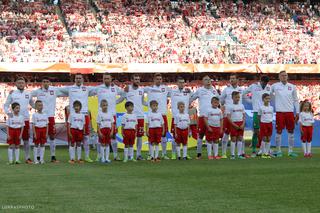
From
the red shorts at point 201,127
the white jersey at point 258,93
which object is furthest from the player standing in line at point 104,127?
the white jersey at point 258,93

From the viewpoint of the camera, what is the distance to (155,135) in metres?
15.3

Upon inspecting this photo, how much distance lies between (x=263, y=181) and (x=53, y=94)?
22.8ft

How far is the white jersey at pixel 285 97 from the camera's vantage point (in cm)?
1547

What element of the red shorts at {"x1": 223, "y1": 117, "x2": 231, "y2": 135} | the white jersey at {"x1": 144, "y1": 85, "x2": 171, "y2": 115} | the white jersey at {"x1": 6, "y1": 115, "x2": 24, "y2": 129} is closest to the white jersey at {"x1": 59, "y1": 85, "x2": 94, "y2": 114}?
the white jersey at {"x1": 6, "y1": 115, "x2": 24, "y2": 129}

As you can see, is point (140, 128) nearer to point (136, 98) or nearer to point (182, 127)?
point (136, 98)

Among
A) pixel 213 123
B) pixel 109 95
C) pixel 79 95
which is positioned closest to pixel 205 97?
pixel 213 123

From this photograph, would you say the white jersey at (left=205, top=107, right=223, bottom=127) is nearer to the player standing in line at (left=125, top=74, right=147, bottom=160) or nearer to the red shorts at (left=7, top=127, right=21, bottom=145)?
the player standing in line at (left=125, top=74, right=147, bottom=160)

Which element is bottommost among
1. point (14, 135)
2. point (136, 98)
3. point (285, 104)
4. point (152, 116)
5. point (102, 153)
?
point (102, 153)

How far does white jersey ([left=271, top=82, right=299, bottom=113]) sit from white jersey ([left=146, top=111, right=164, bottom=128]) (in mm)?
2714

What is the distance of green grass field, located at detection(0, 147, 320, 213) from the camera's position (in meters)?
7.65

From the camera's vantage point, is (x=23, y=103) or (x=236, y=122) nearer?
(x=23, y=103)

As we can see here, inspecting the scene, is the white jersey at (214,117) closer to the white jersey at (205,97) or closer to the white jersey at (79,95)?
the white jersey at (205,97)

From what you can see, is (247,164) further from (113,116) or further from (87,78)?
(87,78)

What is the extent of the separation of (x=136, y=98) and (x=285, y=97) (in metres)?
3.42
